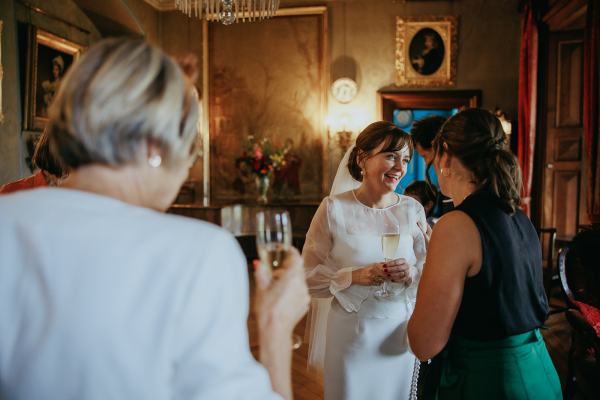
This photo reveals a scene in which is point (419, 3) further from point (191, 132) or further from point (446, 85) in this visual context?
point (191, 132)

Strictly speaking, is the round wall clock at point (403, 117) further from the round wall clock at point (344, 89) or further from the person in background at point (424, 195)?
the person in background at point (424, 195)

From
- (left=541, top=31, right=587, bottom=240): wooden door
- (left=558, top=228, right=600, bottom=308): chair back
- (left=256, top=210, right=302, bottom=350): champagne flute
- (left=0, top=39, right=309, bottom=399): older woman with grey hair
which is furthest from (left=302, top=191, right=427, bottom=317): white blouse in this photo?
(left=541, top=31, right=587, bottom=240): wooden door

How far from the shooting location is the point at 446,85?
26.3 feet

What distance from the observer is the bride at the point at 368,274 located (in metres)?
2.17

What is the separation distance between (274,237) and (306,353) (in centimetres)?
337

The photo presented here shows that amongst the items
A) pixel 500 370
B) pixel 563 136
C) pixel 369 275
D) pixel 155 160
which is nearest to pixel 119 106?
pixel 155 160

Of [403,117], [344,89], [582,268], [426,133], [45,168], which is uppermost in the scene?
[344,89]

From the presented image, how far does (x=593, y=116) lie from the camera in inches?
180

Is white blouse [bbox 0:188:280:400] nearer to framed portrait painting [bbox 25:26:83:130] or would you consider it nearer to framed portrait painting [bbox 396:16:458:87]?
framed portrait painting [bbox 25:26:83:130]

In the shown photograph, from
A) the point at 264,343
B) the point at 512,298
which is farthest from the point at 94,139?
the point at 512,298

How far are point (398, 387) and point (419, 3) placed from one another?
7255 mm

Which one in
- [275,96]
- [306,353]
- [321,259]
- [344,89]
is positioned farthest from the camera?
[275,96]

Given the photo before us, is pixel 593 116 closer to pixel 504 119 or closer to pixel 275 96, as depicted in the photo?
pixel 504 119

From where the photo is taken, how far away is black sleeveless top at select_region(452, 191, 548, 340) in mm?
1438
